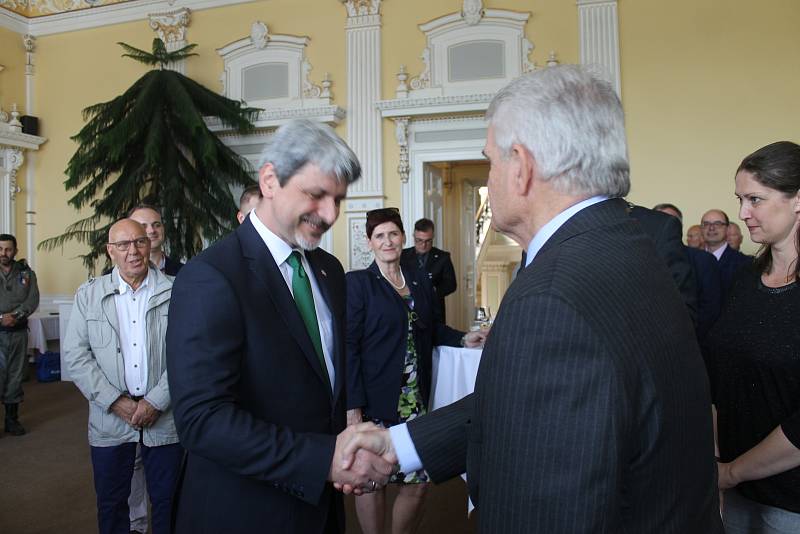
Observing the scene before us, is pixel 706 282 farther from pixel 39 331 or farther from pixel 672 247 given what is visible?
pixel 39 331

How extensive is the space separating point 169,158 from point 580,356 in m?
7.12

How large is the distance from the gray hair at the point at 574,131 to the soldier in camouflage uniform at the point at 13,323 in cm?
576

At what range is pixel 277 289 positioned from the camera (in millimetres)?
1524

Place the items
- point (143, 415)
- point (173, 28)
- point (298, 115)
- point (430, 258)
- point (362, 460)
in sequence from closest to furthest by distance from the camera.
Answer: point (362, 460) < point (143, 415) < point (430, 258) < point (298, 115) < point (173, 28)

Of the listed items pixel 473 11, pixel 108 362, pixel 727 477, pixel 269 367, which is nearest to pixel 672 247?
pixel 727 477

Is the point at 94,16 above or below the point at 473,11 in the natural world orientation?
above

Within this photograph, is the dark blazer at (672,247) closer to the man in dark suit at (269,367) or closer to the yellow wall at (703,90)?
the man in dark suit at (269,367)

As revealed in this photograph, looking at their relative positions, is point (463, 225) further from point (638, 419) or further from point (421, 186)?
point (638, 419)

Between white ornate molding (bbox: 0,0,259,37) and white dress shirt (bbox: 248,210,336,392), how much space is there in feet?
24.0

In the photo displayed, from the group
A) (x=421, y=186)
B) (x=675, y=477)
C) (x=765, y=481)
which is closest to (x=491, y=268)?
(x=421, y=186)

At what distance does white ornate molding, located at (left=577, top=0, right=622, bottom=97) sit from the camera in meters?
6.57

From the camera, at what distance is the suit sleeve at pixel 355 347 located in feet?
9.78

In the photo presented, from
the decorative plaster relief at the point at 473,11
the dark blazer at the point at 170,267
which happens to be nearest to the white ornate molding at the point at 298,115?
the decorative plaster relief at the point at 473,11

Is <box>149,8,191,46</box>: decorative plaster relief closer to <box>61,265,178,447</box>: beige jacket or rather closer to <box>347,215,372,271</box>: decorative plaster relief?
<box>347,215,372,271</box>: decorative plaster relief
